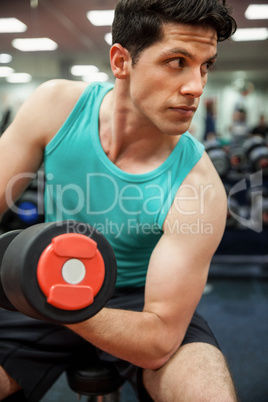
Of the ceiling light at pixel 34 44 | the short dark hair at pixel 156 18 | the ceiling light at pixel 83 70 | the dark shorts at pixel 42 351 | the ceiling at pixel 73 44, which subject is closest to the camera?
the short dark hair at pixel 156 18

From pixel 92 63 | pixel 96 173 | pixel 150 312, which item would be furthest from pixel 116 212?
pixel 92 63

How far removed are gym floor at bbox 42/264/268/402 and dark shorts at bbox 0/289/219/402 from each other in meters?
0.54

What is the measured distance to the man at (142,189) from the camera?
91 cm

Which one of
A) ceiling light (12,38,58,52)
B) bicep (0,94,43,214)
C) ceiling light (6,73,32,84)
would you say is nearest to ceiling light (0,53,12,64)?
ceiling light (12,38,58,52)

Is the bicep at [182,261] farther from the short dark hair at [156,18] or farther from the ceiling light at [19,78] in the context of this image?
the ceiling light at [19,78]

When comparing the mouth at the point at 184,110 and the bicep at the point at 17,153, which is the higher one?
the mouth at the point at 184,110

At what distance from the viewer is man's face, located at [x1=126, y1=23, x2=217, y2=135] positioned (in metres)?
0.91

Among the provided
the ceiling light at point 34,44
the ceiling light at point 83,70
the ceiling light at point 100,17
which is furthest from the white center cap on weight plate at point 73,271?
the ceiling light at point 83,70

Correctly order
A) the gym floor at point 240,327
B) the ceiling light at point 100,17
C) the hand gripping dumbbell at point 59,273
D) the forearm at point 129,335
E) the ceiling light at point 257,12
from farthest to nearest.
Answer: the ceiling light at point 100,17 → the ceiling light at point 257,12 → the gym floor at point 240,327 → the forearm at point 129,335 → the hand gripping dumbbell at point 59,273

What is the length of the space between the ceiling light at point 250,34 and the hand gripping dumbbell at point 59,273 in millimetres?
5649

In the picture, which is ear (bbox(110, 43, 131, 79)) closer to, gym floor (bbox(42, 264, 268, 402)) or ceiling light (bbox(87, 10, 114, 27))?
gym floor (bbox(42, 264, 268, 402))

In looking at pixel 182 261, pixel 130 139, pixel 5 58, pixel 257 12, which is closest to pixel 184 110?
pixel 130 139

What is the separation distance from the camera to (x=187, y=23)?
2.98 feet

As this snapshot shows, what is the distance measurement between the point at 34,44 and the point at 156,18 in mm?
6168
